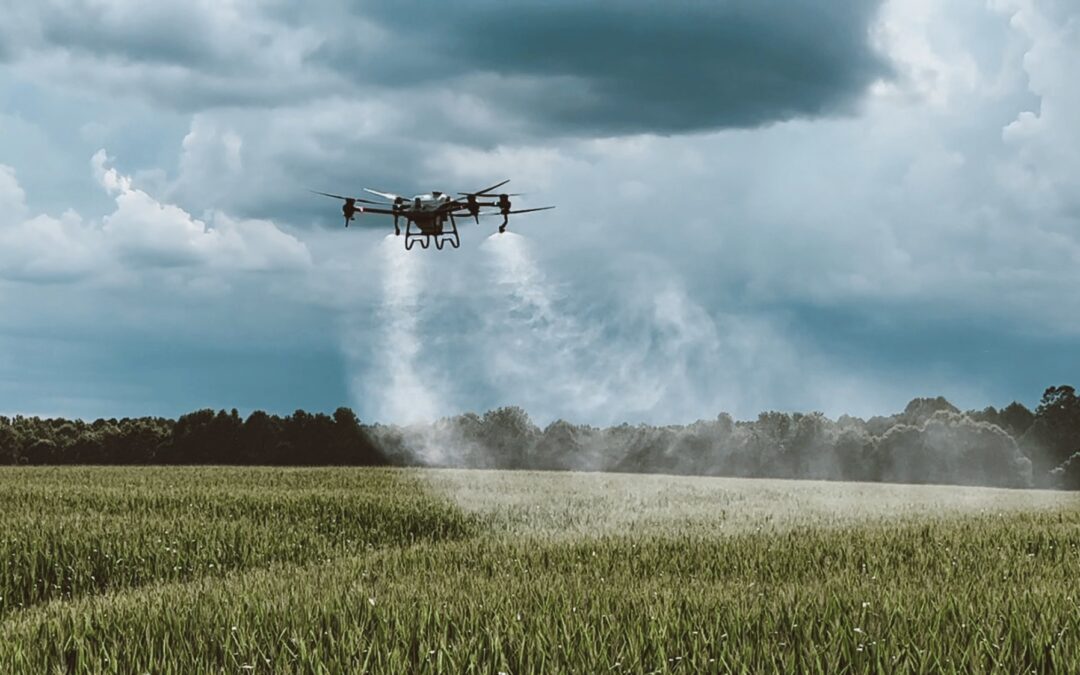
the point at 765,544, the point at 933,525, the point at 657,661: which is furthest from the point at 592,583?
the point at 933,525

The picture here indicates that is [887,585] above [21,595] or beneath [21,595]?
above

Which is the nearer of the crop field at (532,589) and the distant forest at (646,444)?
the crop field at (532,589)

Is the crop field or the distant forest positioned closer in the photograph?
the crop field

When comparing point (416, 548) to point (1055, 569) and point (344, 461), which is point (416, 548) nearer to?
point (1055, 569)

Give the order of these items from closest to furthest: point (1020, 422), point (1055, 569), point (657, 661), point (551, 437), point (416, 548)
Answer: point (657, 661), point (1055, 569), point (416, 548), point (551, 437), point (1020, 422)
